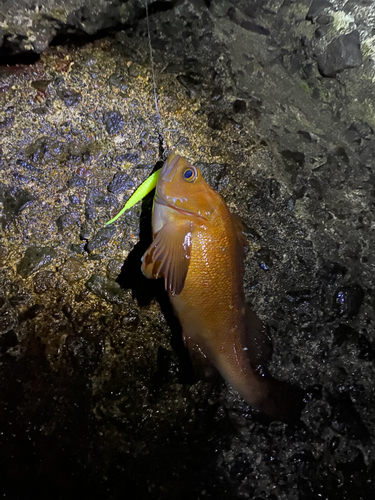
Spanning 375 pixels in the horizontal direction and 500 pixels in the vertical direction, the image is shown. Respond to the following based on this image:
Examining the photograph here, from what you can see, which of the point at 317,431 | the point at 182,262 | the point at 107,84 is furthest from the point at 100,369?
the point at 107,84

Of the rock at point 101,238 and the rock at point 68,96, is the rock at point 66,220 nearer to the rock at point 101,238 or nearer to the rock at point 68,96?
the rock at point 101,238

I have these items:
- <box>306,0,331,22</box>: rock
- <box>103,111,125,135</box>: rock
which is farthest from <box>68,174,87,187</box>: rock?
<box>306,0,331,22</box>: rock

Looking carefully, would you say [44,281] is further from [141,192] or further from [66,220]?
[141,192]

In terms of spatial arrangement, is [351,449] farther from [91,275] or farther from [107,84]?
[107,84]

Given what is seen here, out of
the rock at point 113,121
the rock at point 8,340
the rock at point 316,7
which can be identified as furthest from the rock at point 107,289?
the rock at point 316,7

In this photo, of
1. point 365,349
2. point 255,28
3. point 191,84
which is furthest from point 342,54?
point 365,349

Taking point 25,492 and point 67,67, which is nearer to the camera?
point 25,492

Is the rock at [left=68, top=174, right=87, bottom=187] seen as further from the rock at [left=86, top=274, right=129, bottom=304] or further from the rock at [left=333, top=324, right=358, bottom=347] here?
the rock at [left=333, top=324, right=358, bottom=347]
